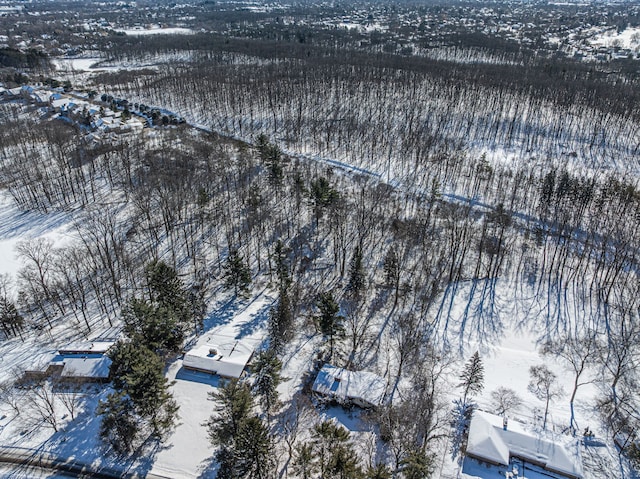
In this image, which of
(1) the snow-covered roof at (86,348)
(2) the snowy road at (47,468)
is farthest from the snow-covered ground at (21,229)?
(2) the snowy road at (47,468)

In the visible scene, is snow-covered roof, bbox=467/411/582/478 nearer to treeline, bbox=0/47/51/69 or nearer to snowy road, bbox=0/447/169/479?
snowy road, bbox=0/447/169/479

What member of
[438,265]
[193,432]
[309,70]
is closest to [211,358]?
[193,432]

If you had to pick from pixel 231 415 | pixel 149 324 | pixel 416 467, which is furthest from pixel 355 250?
pixel 416 467

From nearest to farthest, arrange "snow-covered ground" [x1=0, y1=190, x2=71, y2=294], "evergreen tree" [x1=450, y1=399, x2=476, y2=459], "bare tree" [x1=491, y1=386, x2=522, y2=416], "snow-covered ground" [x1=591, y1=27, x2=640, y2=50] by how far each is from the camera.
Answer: "evergreen tree" [x1=450, y1=399, x2=476, y2=459] → "bare tree" [x1=491, y1=386, x2=522, y2=416] → "snow-covered ground" [x1=0, y1=190, x2=71, y2=294] → "snow-covered ground" [x1=591, y1=27, x2=640, y2=50]

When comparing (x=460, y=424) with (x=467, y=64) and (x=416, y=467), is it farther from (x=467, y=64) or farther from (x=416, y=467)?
(x=467, y=64)

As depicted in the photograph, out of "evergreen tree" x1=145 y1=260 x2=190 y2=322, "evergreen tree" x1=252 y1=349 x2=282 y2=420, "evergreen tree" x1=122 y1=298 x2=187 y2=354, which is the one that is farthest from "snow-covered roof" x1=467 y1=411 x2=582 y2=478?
"evergreen tree" x1=145 y1=260 x2=190 y2=322

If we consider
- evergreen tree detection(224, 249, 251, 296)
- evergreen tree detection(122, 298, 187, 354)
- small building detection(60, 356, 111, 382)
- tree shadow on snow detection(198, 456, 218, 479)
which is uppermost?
evergreen tree detection(122, 298, 187, 354)

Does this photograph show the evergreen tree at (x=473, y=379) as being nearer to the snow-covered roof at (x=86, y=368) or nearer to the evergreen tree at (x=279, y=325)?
the evergreen tree at (x=279, y=325)
